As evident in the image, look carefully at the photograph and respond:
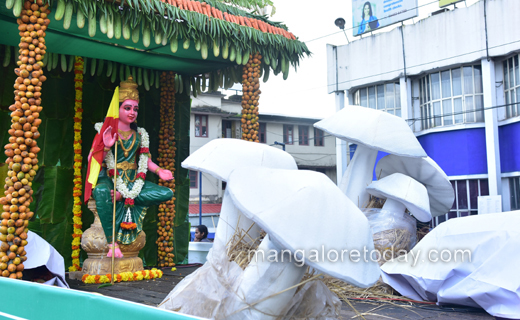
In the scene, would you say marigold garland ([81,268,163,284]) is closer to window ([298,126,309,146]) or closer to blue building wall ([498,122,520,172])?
blue building wall ([498,122,520,172])

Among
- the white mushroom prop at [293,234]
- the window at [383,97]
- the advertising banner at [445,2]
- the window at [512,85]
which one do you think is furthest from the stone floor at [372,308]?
the advertising banner at [445,2]

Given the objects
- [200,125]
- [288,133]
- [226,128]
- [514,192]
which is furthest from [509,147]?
[288,133]

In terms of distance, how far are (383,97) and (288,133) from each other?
10.8m

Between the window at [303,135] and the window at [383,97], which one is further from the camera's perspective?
the window at [303,135]

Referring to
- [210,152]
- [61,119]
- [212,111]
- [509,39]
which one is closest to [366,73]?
[509,39]

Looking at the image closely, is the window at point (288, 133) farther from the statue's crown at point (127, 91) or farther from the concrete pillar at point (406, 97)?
the statue's crown at point (127, 91)

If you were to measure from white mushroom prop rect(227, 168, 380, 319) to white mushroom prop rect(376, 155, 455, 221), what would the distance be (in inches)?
150

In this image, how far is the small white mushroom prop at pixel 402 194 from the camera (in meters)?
5.09

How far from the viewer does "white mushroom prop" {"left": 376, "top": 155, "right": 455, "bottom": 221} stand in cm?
579

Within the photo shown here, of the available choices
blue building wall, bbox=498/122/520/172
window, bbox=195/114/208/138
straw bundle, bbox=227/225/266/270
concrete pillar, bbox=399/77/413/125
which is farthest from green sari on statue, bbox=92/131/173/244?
window, bbox=195/114/208/138

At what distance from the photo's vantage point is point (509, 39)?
462 inches

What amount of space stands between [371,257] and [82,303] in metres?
1.44

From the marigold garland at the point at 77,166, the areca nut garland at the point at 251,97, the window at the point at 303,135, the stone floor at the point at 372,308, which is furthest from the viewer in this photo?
the window at the point at 303,135

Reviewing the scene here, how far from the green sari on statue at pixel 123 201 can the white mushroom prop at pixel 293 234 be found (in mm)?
3471
